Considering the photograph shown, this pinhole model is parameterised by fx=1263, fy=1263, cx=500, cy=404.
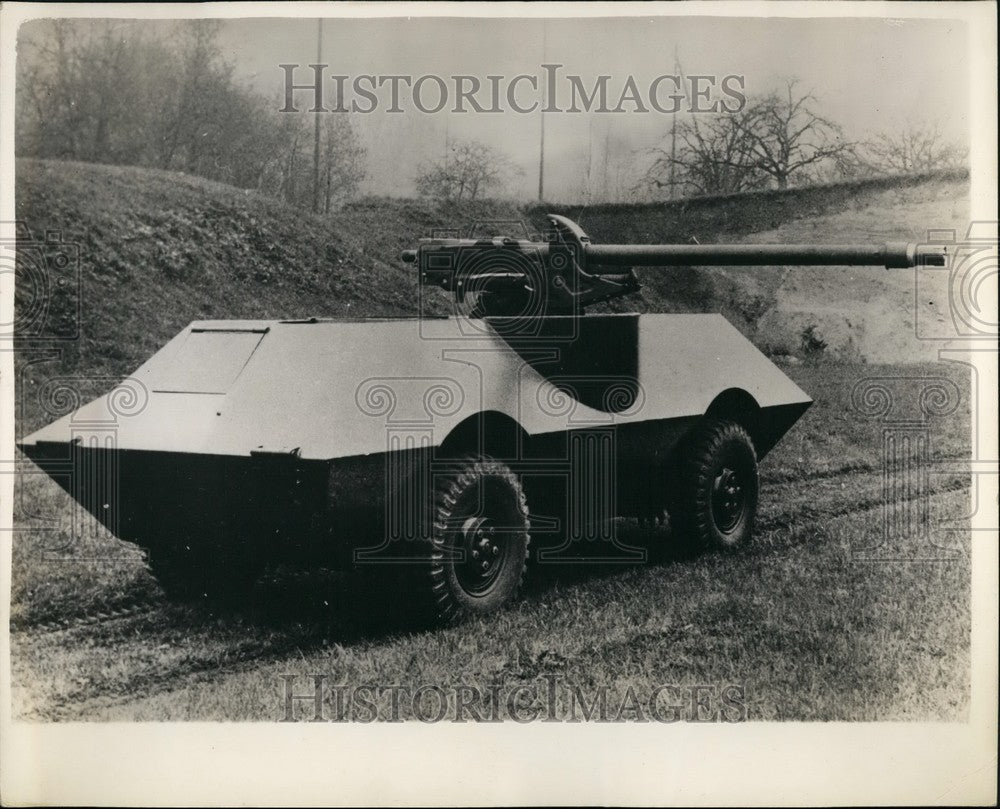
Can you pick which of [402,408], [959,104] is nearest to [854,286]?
[959,104]

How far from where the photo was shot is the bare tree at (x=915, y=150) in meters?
6.13

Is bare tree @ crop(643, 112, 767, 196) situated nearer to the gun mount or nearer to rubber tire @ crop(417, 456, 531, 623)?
the gun mount

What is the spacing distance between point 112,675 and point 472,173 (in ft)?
12.7

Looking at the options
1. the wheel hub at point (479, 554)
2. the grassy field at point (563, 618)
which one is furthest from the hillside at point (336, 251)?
the wheel hub at point (479, 554)

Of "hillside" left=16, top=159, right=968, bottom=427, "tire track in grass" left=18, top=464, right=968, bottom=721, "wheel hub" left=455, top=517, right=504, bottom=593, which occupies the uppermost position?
"hillside" left=16, top=159, right=968, bottom=427

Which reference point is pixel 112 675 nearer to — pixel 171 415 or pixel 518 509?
pixel 171 415

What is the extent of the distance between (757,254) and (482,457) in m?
1.92

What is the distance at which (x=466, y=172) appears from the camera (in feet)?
25.9

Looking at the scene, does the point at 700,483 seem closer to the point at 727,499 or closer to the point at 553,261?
the point at 727,499

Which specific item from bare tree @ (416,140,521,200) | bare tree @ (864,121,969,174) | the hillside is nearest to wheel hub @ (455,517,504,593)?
the hillside

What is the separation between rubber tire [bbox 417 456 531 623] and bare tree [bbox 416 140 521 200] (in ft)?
6.87

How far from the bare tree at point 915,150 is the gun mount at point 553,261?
64cm

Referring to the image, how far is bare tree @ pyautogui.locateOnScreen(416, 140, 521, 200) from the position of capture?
7305mm

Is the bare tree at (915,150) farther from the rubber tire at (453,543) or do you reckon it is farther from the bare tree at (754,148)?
the rubber tire at (453,543)
